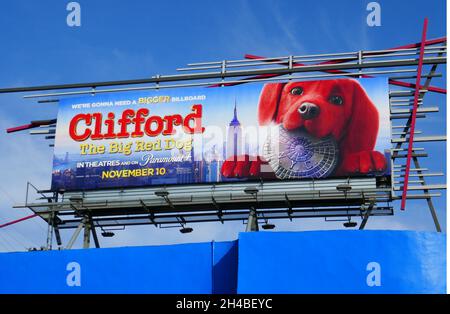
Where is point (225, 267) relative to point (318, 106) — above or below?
below

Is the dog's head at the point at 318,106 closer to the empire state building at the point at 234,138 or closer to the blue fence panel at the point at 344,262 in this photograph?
the empire state building at the point at 234,138

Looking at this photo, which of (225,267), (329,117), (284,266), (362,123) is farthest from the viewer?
(329,117)

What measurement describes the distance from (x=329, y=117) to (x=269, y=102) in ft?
6.65

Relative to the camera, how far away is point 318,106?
2797cm

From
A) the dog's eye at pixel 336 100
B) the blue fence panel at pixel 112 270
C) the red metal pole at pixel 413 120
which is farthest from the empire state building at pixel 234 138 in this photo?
the red metal pole at pixel 413 120

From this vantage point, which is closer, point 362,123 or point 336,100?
point 362,123

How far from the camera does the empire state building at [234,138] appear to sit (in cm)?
2766

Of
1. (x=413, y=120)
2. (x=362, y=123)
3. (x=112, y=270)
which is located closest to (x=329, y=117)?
(x=362, y=123)

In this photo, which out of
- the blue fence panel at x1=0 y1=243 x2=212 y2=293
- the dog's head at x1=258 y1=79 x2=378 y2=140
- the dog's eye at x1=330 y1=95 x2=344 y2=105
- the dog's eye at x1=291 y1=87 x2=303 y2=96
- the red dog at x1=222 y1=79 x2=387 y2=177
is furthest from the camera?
the dog's eye at x1=291 y1=87 x2=303 y2=96

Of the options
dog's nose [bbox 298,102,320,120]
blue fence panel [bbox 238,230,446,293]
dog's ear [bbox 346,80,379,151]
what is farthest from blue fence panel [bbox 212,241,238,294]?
dog's nose [bbox 298,102,320,120]

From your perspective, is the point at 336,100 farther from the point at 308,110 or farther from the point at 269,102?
the point at 269,102

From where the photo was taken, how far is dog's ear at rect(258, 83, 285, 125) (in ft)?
91.8

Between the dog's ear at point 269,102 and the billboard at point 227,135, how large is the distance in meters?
0.03

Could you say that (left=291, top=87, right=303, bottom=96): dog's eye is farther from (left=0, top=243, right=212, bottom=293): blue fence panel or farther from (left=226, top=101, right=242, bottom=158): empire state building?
(left=0, top=243, right=212, bottom=293): blue fence panel
